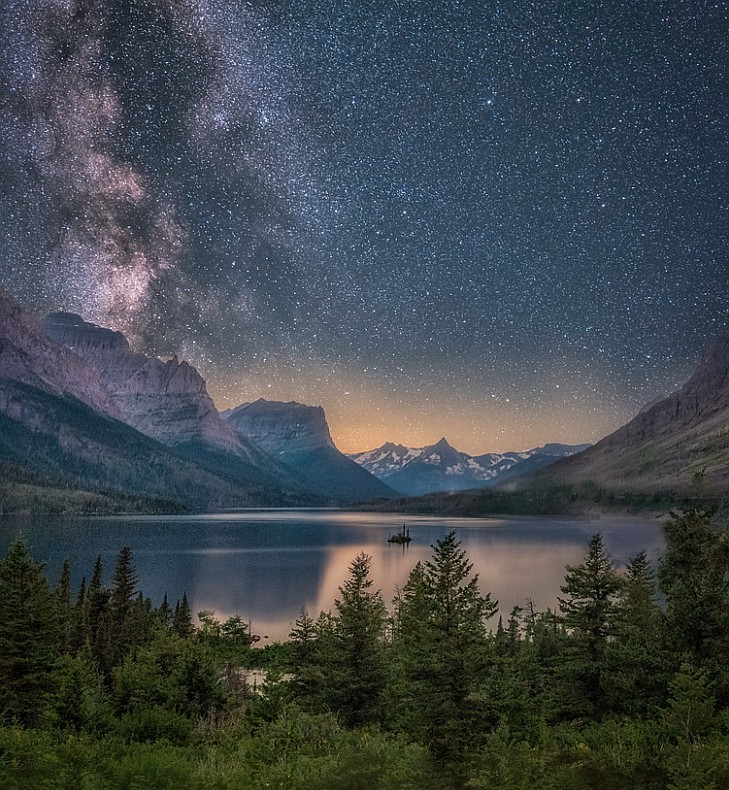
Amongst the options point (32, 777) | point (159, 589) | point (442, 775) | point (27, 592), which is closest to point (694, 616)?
point (442, 775)

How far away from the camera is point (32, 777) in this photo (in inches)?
584

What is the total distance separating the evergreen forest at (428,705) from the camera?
15562 millimetres

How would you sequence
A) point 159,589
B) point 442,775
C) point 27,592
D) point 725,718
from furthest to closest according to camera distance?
point 159,589 → point 27,592 → point 725,718 → point 442,775

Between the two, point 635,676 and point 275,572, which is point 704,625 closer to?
point 635,676

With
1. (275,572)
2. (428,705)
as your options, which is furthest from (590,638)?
(275,572)

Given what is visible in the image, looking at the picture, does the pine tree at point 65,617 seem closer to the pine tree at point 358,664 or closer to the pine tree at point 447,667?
the pine tree at point 358,664

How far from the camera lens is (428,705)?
2281 cm

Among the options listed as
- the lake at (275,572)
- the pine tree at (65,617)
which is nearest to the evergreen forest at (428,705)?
the pine tree at (65,617)

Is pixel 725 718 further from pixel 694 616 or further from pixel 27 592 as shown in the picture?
pixel 27 592

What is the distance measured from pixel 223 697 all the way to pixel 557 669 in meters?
19.0

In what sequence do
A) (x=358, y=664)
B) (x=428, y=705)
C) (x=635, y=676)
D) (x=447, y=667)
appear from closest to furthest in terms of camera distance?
(x=428, y=705) < (x=447, y=667) < (x=635, y=676) < (x=358, y=664)

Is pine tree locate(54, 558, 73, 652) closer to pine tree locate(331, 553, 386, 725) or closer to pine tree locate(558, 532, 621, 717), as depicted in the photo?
pine tree locate(331, 553, 386, 725)

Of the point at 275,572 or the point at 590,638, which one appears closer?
the point at 590,638

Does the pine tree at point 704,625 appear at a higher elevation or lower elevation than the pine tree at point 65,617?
higher
